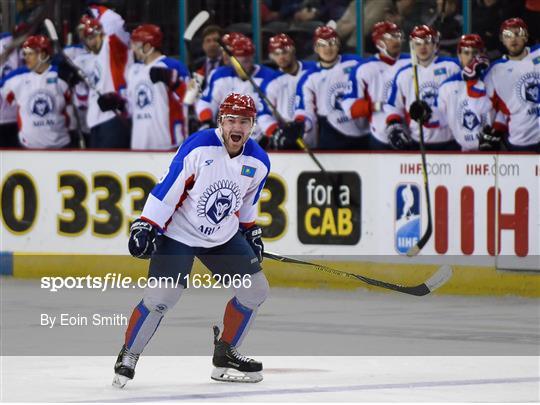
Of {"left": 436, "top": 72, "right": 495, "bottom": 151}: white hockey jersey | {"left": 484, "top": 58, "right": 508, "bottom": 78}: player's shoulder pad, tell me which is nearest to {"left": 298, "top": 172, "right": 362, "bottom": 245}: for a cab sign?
{"left": 436, "top": 72, "right": 495, "bottom": 151}: white hockey jersey

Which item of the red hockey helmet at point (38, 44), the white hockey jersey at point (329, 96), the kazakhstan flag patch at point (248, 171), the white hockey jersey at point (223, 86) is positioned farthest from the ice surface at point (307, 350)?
the red hockey helmet at point (38, 44)

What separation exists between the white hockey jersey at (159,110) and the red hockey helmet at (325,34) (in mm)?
1322

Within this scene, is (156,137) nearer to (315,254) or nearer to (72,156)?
(72,156)

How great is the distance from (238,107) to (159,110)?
6333 mm

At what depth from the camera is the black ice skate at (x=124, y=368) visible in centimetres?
984

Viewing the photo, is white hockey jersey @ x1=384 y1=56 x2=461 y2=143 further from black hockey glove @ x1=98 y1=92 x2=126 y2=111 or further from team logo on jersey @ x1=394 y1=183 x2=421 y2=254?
black hockey glove @ x1=98 y1=92 x2=126 y2=111

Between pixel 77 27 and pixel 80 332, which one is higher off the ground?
pixel 77 27

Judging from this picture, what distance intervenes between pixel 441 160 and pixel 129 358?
5.24 meters

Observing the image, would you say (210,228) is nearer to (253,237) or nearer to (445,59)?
(253,237)

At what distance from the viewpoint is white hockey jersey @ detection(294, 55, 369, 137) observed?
50.9 ft

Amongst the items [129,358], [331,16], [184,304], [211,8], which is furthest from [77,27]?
[129,358]

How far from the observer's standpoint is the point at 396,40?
15297 mm

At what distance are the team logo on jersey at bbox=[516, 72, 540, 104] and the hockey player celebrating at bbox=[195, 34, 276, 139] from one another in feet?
7.50

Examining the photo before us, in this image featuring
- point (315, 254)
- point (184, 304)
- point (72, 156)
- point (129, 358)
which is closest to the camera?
point (129, 358)
